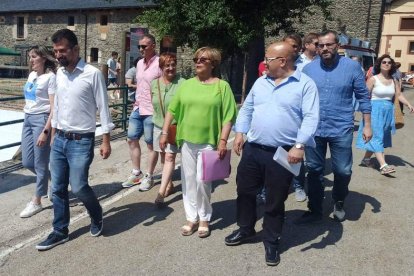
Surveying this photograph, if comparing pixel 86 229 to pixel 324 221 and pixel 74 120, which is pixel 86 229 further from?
pixel 324 221

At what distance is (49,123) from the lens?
421 centimetres

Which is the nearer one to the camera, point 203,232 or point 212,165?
point 212,165

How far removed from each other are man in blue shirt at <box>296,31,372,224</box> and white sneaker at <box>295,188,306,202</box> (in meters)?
0.77

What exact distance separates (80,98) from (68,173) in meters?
0.71

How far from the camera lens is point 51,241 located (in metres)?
3.76

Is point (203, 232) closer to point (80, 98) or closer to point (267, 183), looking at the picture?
point (267, 183)

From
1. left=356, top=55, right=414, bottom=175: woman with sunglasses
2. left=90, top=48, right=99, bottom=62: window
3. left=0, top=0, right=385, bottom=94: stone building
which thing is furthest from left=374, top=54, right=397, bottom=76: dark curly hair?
left=90, top=48, right=99, bottom=62: window

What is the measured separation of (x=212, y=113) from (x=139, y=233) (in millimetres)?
1366

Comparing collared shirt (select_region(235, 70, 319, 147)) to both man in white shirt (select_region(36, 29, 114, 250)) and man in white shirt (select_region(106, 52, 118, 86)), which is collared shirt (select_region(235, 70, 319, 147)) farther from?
man in white shirt (select_region(106, 52, 118, 86))

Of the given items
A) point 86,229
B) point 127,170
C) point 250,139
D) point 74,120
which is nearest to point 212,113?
point 250,139

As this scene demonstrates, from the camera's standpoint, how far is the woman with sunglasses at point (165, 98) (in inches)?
186

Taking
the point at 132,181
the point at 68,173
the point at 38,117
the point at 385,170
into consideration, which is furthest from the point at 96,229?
the point at 385,170

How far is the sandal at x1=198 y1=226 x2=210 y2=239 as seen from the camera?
4.00 m

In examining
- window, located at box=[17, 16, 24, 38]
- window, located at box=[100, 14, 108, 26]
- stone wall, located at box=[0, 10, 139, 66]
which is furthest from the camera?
window, located at box=[17, 16, 24, 38]
